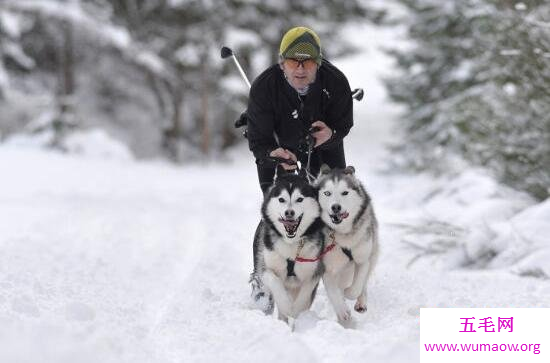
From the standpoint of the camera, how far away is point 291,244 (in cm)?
487

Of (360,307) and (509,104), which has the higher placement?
(509,104)

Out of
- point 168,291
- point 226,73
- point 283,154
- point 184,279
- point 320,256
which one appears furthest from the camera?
point 226,73

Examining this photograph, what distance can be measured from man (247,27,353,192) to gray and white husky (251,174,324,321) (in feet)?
1.39

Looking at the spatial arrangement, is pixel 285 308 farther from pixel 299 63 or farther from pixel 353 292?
pixel 299 63

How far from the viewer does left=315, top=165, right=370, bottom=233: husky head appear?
493cm

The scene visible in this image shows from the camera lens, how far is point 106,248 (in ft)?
28.4

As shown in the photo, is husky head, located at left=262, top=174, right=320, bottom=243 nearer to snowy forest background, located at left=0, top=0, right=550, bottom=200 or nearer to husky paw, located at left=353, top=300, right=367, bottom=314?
husky paw, located at left=353, top=300, right=367, bottom=314

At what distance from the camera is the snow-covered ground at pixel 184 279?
13.2 ft

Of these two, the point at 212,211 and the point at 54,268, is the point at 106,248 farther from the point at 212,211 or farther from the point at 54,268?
the point at 212,211

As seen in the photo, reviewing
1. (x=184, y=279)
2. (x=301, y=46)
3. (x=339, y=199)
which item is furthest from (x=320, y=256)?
(x=184, y=279)

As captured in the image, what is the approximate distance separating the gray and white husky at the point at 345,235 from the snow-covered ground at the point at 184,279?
24 cm

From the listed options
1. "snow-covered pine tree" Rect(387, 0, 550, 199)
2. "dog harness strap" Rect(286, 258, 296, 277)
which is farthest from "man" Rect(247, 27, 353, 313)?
"snow-covered pine tree" Rect(387, 0, 550, 199)

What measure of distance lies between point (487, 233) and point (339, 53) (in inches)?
775

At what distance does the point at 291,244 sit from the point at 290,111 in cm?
108
